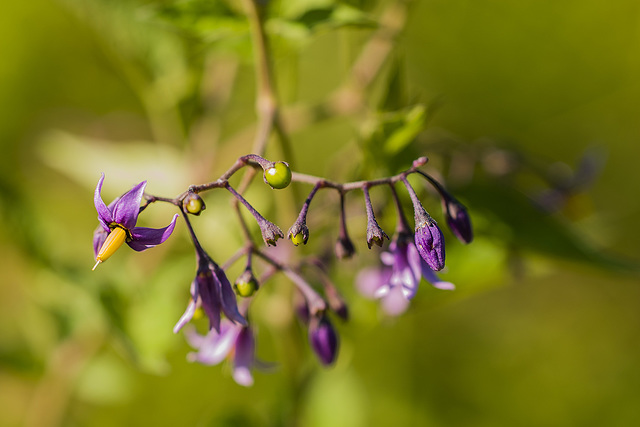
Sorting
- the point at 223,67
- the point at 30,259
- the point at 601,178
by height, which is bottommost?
the point at 601,178

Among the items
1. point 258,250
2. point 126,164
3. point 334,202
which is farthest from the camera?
point 126,164

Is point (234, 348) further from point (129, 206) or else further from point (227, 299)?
point (129, 206)

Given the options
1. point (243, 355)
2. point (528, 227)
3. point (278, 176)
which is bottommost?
point (243, 355)

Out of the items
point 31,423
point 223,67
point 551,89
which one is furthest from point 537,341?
point 31,423

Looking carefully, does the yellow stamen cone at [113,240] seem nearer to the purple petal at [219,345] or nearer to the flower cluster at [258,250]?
the flower cluster at [258,250]

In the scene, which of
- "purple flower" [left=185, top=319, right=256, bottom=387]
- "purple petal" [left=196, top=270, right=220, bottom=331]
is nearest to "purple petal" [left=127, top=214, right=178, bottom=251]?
"purple petal" [left=196, top=270, right=220, bottom=331]

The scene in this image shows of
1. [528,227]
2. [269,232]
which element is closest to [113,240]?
[269,232]

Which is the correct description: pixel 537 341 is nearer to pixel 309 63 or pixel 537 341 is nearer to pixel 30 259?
pixel 309 63
